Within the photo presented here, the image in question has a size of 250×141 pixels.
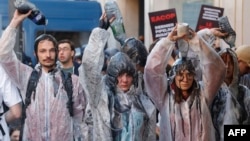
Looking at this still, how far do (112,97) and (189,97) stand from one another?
0.64 m

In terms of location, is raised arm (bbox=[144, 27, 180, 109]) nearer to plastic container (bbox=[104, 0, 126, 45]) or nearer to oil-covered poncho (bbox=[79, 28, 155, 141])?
oil-covered poncho (bbox=[79, 28, 155, 141])

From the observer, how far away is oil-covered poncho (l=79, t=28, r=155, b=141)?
6953 mm

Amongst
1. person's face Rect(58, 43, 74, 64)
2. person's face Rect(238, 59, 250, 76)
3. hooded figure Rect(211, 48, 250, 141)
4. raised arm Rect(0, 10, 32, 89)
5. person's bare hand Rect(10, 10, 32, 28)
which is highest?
person's bare hand Rect(10, 10, 32, 28)

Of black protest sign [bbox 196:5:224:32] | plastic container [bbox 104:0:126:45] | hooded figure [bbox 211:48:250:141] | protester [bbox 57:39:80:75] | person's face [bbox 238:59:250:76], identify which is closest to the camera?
hooded figure [bbox 211:48:250:141]

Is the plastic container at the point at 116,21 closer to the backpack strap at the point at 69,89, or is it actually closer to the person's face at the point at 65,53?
the backpack strap at the point at 69,89

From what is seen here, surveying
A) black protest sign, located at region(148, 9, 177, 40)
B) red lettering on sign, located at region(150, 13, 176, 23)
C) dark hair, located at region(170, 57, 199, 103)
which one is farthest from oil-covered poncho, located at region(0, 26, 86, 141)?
red lettering on sign, located at region(150, 13, 176, 23)

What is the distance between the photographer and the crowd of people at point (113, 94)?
683cm

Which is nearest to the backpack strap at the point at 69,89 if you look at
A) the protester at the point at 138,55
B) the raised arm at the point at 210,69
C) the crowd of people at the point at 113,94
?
the crowd of people at the point at 113,94

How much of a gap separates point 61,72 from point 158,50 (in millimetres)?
815

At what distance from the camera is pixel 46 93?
6832 millimetres

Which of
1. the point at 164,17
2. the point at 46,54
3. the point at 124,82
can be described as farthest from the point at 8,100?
the point at 164,17

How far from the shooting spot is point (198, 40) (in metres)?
6.81

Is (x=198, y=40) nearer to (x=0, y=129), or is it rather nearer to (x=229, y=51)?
(x=229, y=51)

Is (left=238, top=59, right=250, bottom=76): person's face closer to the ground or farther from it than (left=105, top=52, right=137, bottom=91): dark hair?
closer to the ground
